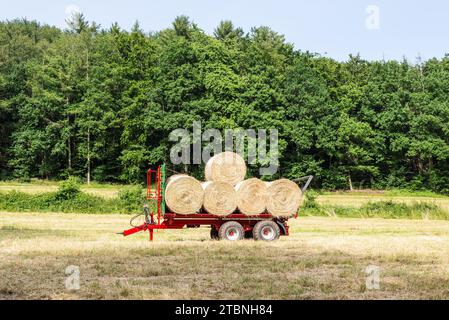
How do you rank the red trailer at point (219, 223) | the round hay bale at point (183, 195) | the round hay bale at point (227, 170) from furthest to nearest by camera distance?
the round hay bale at point (227, 170), the red trailer at point (219, 223), the round hay bale at point (183, 195)

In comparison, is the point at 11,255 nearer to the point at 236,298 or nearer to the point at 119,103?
the point at 236,298

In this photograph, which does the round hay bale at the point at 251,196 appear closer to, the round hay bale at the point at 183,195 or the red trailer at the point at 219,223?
the red trailer at the point at 219,223

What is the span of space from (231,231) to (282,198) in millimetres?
1983

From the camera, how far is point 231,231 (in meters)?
19.7

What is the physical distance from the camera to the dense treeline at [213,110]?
186ft

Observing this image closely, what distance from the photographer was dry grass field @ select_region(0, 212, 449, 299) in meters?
10.3

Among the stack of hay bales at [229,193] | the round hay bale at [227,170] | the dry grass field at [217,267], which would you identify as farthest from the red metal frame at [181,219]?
the round hay bale at [227,170]

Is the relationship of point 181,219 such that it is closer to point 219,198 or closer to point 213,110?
point 219,198

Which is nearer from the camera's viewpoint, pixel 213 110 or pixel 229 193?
pixel 229 193

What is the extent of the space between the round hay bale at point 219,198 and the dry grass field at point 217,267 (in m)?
1.26

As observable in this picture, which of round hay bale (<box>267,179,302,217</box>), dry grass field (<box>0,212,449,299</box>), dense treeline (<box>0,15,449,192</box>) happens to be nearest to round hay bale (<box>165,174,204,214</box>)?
dry grass field (<box>0,212,449,299</box>)

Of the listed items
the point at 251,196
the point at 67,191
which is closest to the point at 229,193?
the point at 251,196
